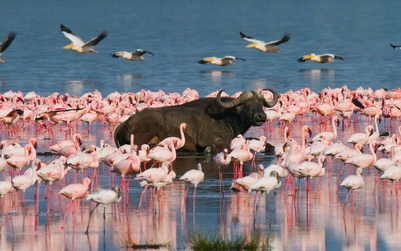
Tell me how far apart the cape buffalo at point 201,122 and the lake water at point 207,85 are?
1092 millimetres

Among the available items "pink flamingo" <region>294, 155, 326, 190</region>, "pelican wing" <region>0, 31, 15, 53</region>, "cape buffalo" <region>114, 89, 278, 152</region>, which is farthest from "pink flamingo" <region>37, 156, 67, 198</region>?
"pelican wing" <region>0, 31, 15, 53</region>

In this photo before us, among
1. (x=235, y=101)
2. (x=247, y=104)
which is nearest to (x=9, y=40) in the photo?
(x=235, y=101)

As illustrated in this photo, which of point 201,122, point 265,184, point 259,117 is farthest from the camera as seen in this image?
point 201,122

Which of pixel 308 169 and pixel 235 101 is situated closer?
pixel 308 169

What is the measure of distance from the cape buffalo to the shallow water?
3773 mm

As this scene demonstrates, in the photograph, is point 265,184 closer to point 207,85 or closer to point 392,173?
point 392,173

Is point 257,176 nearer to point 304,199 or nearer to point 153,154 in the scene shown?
point 304,199

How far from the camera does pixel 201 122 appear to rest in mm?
20297

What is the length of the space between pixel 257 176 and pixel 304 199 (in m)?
0.79

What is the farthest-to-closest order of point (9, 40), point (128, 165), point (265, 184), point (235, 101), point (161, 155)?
point (9, 40) < point (235, 101) < point (161, 155) < point (128, 165) < point (265, 184)

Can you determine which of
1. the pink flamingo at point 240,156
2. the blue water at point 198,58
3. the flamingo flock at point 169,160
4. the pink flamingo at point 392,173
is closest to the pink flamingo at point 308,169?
the flamingo flock at point 169,160

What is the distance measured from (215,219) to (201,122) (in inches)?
289

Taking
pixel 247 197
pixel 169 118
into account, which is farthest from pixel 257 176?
pixel 169 118

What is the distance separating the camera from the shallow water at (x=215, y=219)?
38.5ft
